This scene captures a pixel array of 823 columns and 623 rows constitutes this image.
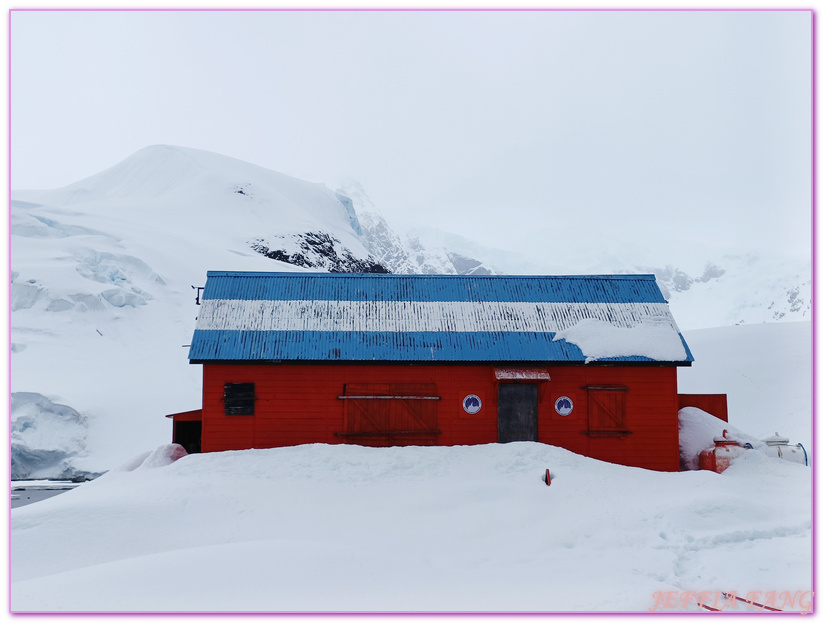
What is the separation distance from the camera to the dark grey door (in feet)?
57.3

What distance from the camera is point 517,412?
17547mm

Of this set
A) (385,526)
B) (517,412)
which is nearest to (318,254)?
(517,412)

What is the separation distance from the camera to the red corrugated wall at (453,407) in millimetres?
17281

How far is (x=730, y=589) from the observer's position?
9.19 metres

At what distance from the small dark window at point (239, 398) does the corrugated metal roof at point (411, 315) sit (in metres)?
0.90

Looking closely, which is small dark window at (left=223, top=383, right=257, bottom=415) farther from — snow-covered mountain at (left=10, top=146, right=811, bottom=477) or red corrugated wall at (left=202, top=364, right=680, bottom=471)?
snow-covered mountain at (left=10, top=146, right=811, bottom=477)

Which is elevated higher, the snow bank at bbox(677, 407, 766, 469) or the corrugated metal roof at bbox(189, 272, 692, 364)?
the corrugated metal roof at bbox(189, 272, 692, 364)

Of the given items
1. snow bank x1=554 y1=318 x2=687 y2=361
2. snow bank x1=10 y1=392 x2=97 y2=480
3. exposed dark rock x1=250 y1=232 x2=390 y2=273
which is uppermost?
exposed dark rock x1=250 y1=232 x2=390 y2=273

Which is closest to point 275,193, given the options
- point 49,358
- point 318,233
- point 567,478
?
point 318,233

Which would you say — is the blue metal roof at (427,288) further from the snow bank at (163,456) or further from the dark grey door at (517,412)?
the snow bank at (163,456)

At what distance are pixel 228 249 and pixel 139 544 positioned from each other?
57966mm

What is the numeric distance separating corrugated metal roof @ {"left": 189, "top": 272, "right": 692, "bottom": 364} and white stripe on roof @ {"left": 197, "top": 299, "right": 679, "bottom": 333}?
0.03m

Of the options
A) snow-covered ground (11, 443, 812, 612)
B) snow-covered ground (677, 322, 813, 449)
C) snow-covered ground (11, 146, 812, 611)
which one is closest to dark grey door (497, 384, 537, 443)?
snow-covered ground (11, 443, 812, 612)

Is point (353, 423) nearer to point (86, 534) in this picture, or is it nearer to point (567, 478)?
point (567, 478)
